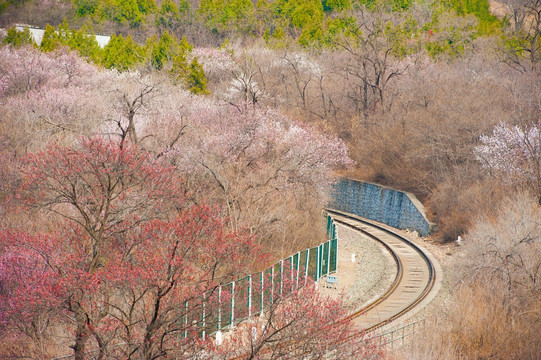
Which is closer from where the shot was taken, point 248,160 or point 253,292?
point 253,292

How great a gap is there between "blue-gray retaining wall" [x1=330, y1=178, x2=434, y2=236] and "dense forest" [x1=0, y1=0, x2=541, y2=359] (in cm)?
123

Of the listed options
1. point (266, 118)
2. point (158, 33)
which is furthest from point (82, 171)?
point (158, 33)

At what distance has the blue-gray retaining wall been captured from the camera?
38469 mm

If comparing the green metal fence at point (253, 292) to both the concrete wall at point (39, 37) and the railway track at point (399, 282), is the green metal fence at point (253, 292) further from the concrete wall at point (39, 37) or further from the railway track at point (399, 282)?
the concrete wall at point (39, 37)

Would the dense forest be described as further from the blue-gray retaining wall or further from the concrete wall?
the concrete wall

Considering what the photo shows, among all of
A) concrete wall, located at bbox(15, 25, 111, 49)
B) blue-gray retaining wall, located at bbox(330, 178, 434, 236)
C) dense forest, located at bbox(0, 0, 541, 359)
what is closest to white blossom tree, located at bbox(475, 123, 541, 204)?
dense forest, located at bbox(0, 0, 541, 359)

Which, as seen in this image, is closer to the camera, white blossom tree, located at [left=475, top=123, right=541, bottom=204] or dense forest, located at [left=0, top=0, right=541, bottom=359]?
dense forest, located at [left=0, top=0, right=541, bottom=359]

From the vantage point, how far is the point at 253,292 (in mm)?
22250

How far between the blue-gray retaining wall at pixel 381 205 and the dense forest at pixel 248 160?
1226mm

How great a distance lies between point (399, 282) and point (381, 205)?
15752 mm

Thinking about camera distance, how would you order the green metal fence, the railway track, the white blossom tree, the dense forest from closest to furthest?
the dense forest → the green metal fence → the railway track → the white blossom tree

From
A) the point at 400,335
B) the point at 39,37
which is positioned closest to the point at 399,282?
the point at 400,335

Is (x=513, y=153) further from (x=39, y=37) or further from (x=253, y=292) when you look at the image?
(x=39, y=37)

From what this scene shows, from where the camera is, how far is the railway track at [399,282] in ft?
74.3
